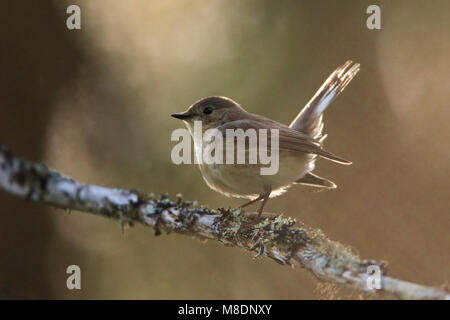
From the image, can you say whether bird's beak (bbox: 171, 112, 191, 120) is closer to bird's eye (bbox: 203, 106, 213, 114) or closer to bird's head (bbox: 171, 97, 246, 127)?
bird's head (bbox: 171, 97, 246, 127)

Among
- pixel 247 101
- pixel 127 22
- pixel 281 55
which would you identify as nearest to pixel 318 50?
pixel 281 55

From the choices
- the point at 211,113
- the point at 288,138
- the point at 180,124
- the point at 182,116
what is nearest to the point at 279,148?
the point at 288,138

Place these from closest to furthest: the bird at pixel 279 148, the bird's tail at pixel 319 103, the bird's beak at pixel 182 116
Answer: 1. the bird at pixel 279 148
2. the bird's beak at pixel 182 116
3. the bird's tail at pixel 319 103

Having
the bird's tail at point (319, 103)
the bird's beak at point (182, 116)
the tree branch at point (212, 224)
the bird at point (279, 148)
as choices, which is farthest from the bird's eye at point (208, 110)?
the tree branch at point (212, 224)

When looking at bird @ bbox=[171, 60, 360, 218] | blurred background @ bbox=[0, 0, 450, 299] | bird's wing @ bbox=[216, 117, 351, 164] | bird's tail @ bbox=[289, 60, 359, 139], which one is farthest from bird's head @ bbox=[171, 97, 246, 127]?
blurred background @ bbox=[0, 0, 450, 299]

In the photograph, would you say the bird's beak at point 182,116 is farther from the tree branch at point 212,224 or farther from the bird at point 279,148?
the tree branch at point 212,224

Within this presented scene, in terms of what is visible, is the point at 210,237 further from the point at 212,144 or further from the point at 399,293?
the point at 399,293

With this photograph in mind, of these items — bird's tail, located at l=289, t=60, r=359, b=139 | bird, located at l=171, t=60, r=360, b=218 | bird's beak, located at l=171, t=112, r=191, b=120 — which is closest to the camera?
bird, located at l=171, t=60, r=360, b=218

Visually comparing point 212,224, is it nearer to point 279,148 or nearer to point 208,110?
point 279,148
